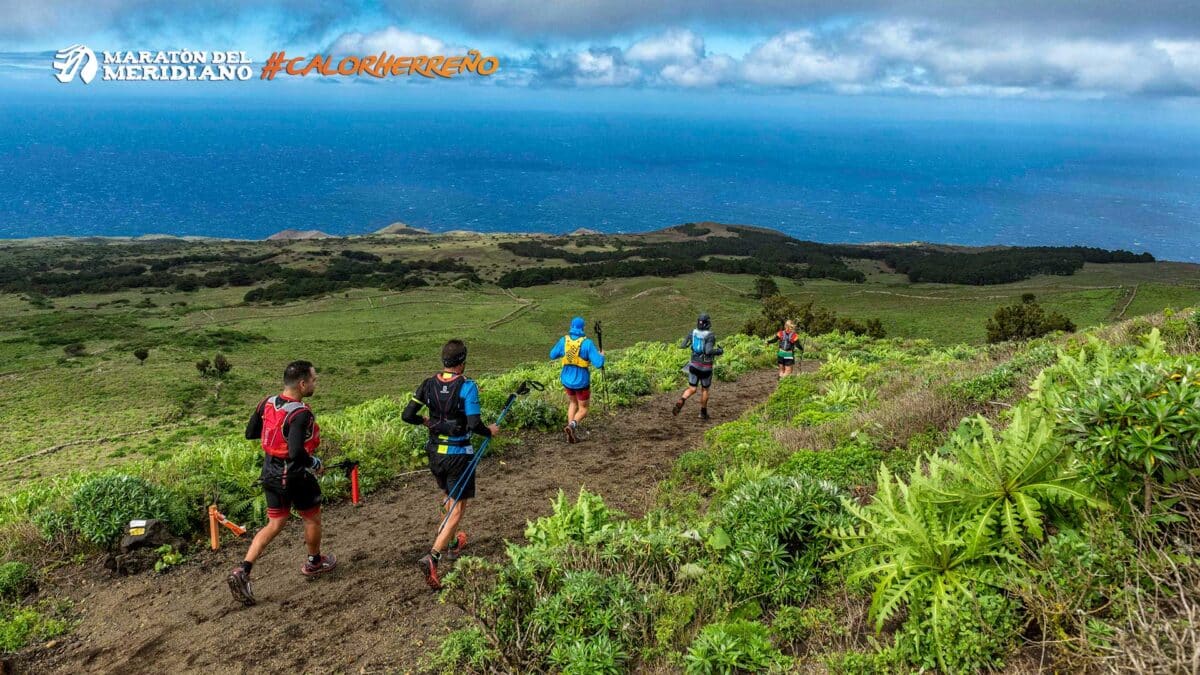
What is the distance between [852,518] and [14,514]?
10419 millimetres

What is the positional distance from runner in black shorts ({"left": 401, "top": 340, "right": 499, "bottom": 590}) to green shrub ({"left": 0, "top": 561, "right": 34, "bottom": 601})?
4.15 m

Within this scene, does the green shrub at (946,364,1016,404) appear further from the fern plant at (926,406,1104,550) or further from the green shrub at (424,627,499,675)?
the green shrub at (424,627,499,675)

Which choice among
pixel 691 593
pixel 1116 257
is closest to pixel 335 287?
pixel 691 593

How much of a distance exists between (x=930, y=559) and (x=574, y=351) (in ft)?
24.3

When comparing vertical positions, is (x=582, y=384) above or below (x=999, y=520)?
below

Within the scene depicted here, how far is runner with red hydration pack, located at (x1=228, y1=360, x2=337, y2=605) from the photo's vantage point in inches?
245

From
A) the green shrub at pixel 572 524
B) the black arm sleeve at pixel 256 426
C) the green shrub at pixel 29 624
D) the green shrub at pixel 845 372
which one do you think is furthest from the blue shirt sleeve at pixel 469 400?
the green shrub at pixel 845 372

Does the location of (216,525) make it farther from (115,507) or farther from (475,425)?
(475,425)

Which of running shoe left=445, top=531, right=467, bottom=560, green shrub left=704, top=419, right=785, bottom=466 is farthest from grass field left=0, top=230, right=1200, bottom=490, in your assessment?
running shoe left=445, top=531, right=467, bottom=560

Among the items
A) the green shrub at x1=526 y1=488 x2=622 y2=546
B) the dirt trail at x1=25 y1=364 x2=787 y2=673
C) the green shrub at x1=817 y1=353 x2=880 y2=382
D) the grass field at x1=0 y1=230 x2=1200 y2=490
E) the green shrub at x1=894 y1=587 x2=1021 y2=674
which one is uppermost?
the green shrub at x1=894 y1=587 x2=1021 y2=674

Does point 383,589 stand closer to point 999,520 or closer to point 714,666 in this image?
point 714,666

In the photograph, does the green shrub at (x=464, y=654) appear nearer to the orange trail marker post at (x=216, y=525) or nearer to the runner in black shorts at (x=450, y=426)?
the runner in black shorts at (x=450, y=426)

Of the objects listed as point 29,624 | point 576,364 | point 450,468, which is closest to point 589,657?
point 450,468

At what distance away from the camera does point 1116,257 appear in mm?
120312
